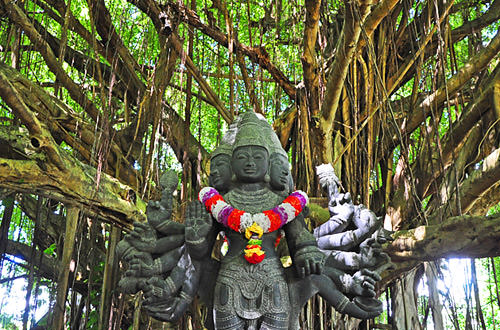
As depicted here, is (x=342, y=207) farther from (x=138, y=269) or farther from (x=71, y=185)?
(x=71, y=185)

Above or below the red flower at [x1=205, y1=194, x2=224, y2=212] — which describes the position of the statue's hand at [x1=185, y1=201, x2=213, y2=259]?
below

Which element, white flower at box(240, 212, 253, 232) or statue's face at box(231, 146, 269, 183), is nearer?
white flower at box(240, 212, 253, 232)

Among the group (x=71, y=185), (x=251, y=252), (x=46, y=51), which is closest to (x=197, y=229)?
(x=251, y=252)

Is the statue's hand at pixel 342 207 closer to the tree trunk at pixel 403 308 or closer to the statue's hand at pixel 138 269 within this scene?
the statue's hand at pixel 138 269

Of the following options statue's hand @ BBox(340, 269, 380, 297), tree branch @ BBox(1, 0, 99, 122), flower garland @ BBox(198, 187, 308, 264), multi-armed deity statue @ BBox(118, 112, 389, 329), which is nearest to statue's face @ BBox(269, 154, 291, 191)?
multi-armed deity statue @ BBox(118, 112, 389, 329)

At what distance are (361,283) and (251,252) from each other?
1.42 feet

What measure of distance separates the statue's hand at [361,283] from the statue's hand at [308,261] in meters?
0.14

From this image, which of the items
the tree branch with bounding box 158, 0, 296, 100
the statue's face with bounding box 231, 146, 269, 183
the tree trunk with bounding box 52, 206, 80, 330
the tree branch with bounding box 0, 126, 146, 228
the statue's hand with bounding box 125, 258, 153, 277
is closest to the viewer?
the statue's hand with bounding box 125, 258, 153, 277

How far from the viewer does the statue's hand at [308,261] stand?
1842mm

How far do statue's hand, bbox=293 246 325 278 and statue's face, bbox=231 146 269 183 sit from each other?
35cm

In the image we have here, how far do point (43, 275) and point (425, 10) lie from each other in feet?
11.7

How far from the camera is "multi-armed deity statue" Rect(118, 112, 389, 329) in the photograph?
1864 mm

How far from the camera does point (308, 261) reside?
72.7 inches

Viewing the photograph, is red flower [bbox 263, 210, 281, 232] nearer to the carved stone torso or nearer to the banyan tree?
the carved stone torso
